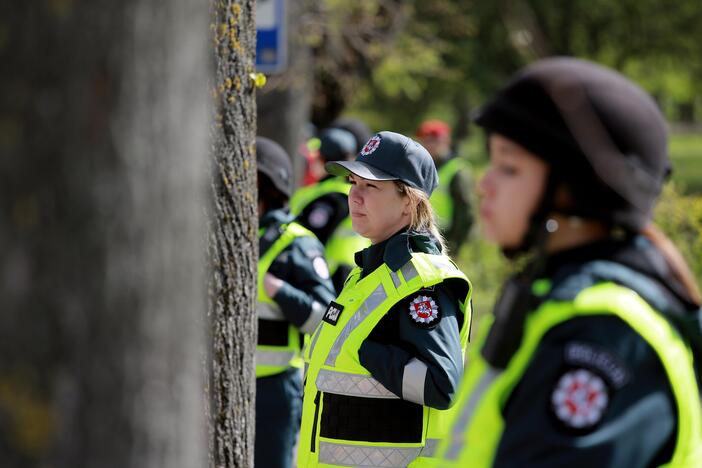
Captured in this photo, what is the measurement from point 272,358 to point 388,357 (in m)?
1.76

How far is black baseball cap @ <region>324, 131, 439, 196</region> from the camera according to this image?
3848 mm

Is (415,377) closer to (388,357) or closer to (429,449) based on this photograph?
(388,357)

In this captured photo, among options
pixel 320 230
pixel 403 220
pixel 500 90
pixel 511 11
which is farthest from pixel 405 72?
pixel 500 90

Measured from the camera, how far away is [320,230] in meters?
7.00

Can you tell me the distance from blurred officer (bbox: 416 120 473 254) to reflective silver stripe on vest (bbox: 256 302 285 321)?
6.47 meters

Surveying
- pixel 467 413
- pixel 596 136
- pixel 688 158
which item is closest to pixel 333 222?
pixel 467 413

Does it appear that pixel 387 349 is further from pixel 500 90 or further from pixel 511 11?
pixel 511 11

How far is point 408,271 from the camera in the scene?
12.0 ft

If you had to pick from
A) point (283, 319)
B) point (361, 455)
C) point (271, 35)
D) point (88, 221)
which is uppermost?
point (271, 35)

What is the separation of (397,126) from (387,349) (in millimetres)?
29304

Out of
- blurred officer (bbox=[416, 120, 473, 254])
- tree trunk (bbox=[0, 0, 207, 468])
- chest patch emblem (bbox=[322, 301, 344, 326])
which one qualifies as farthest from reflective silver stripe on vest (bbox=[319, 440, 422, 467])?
blurred officer (bbox=[416, 120, 473, 254])

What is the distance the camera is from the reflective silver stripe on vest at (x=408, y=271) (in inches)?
144

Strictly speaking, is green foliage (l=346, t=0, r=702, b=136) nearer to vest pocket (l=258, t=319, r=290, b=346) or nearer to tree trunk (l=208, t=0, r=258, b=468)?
vest pocket (l=258, t=319, r=290, b=346)

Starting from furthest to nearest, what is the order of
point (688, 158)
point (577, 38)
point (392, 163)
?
1. point (688, 158)
2. point (577, 38)
3. point (392, 163)
